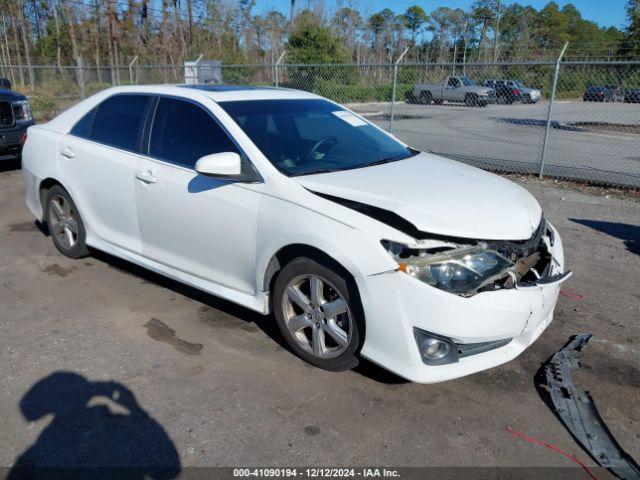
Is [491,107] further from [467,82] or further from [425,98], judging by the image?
[425,98]

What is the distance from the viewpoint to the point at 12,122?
9312 mm

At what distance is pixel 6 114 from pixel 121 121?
6247 millimetres

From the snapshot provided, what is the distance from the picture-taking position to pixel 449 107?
72.2ft

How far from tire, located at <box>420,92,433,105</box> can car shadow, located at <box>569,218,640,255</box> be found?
16536mm

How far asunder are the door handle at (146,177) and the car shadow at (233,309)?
3.24 ft

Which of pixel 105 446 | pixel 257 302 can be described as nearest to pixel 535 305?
pixel 257 302

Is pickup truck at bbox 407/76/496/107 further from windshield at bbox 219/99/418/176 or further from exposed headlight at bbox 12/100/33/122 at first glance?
windshield at bbox 219/99/418/176

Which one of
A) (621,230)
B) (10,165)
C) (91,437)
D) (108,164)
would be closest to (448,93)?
(10,165)

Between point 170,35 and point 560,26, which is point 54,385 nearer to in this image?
point 170,35

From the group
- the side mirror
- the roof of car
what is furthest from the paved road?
the side mirror

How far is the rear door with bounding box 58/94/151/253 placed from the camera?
4266 mm

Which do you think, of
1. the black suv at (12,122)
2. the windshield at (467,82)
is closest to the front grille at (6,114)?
the black suv at (12,122)

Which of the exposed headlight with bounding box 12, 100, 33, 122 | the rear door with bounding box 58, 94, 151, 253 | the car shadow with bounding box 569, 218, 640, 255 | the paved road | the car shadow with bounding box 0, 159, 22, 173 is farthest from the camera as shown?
the paved road

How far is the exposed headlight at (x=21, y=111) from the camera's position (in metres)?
9.45
